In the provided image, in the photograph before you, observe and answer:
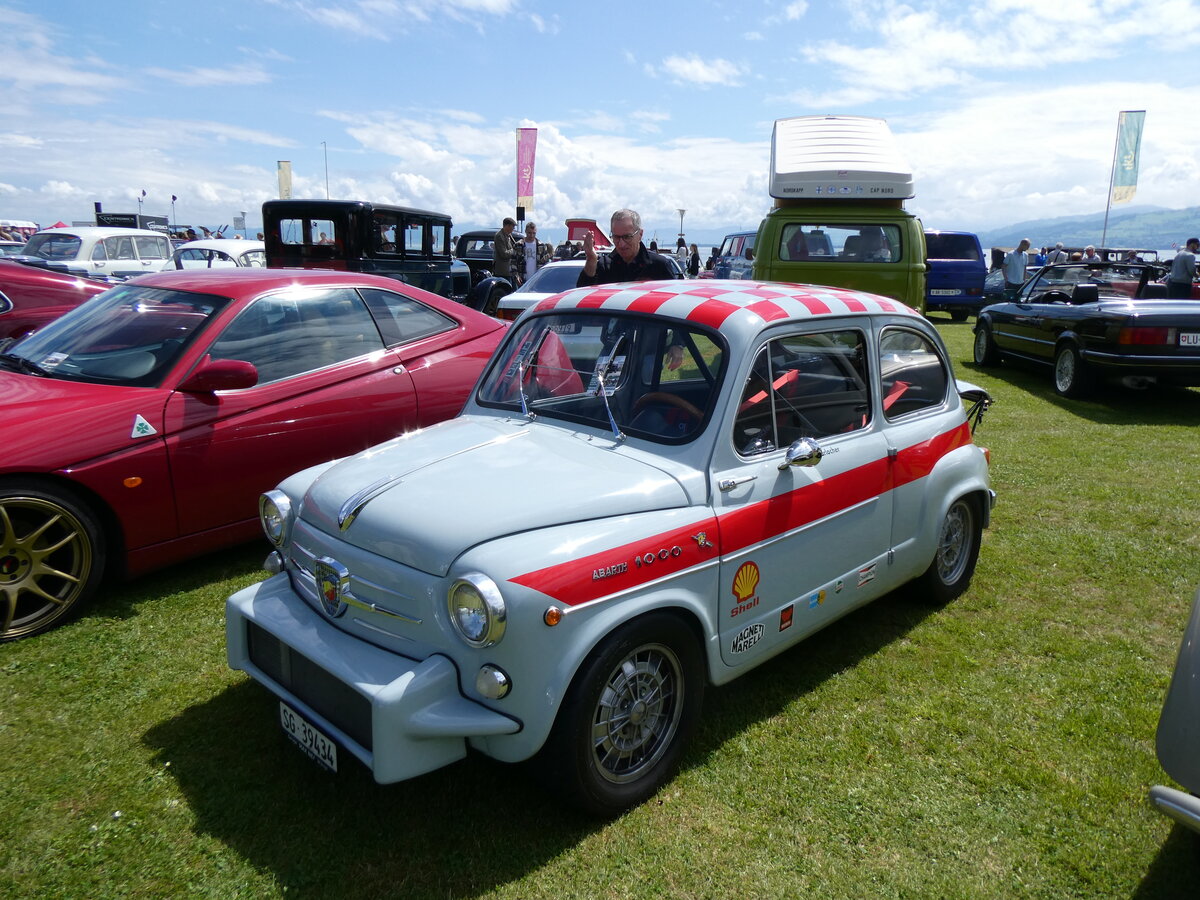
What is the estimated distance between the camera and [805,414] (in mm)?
3488

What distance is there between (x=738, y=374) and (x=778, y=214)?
7388 millimetres

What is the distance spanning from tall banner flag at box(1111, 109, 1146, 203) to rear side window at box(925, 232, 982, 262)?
1410 cm

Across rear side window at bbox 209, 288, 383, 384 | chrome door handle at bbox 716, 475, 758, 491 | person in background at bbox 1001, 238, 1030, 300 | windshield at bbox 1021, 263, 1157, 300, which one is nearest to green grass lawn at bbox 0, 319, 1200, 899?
chrome door handle at bbox 716, 475, 758, 491

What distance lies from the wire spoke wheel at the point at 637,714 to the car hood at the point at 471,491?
52 cm

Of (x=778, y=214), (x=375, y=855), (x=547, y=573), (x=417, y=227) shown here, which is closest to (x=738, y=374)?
(x=547, y=573)

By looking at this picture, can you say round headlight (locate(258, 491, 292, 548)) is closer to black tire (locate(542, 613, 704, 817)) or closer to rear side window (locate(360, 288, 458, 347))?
black tire (locate(542, 613, 704, 817))

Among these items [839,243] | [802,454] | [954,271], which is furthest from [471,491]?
[954,271]

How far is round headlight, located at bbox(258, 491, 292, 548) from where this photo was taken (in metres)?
3.17

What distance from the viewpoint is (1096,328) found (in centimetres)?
960

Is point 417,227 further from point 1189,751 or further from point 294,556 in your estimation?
point 1189,751

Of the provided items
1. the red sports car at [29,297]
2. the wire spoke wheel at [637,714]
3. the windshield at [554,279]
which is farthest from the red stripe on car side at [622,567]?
the windshield at [554,279]

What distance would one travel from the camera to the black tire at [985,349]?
1253 centimetres

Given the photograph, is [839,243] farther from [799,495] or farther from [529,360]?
[799,495]

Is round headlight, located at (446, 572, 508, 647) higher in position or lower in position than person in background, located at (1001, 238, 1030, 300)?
lower
